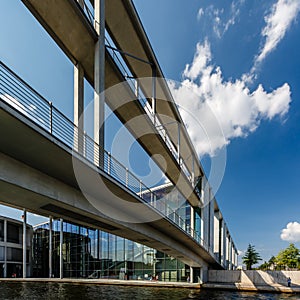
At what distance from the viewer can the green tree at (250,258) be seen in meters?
75.6

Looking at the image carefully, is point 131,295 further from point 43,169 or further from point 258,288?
point 43,169

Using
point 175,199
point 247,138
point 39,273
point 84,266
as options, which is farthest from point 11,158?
point 39,273

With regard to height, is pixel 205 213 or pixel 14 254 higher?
pixel 205 213

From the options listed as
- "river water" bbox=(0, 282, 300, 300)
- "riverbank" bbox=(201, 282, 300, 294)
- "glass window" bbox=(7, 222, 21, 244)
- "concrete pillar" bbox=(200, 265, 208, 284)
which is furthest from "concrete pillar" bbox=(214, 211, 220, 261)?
"glass window" bbox=(7, 222, 21, 244)

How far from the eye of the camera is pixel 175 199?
35094 millimetres

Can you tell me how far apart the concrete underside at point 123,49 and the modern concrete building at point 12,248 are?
3088 centimetres

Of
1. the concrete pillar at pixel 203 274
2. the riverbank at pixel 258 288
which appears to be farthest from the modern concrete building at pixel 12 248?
the riverbank at pixel 258 288

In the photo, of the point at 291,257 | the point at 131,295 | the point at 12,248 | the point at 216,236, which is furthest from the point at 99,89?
the point at 291,257

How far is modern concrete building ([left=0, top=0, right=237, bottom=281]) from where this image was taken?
24.8 feet

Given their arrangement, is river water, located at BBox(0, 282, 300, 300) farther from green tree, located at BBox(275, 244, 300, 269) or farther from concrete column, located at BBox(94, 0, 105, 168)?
green tree, located at BBox(275, 244, 300, 269)

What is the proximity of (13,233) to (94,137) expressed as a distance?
43.8 meters

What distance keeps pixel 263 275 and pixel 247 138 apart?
14808mm

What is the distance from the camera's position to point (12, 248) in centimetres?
4753

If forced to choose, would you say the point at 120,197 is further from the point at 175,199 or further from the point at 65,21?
the point at 175,199
